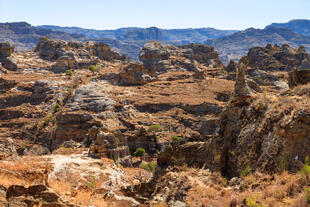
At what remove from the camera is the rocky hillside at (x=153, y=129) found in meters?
6.70

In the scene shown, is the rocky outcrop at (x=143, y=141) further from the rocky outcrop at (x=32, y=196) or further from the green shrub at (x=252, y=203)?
the green shrub at (x=252, y=203)

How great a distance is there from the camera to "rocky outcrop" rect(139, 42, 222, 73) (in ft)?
230

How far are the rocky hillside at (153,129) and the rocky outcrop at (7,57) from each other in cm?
29

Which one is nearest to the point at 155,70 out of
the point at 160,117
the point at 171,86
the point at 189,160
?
the point at 171,86

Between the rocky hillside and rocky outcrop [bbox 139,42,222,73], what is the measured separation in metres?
0.37

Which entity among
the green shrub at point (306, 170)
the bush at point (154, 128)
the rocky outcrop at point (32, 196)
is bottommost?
the bush at point (154, 128)

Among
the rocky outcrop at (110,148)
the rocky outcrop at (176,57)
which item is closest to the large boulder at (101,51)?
the rocky outcrop at (176,57)

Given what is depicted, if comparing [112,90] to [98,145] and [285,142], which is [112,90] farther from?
[285,142]

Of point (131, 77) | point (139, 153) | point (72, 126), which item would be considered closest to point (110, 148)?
point (139, 153)

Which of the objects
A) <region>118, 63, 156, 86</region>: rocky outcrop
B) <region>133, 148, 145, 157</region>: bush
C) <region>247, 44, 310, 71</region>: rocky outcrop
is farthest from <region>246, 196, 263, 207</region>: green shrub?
<region>247, 44, 310, 71</region>: rocky outcrop

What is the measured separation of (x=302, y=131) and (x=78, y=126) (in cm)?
3380

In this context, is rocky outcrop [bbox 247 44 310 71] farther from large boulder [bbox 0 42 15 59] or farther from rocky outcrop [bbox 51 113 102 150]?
large boulder [bbox 0 42 15 59]

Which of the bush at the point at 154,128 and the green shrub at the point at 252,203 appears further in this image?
the bush at the point at 154,128

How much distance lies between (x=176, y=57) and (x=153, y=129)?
41962 mm
